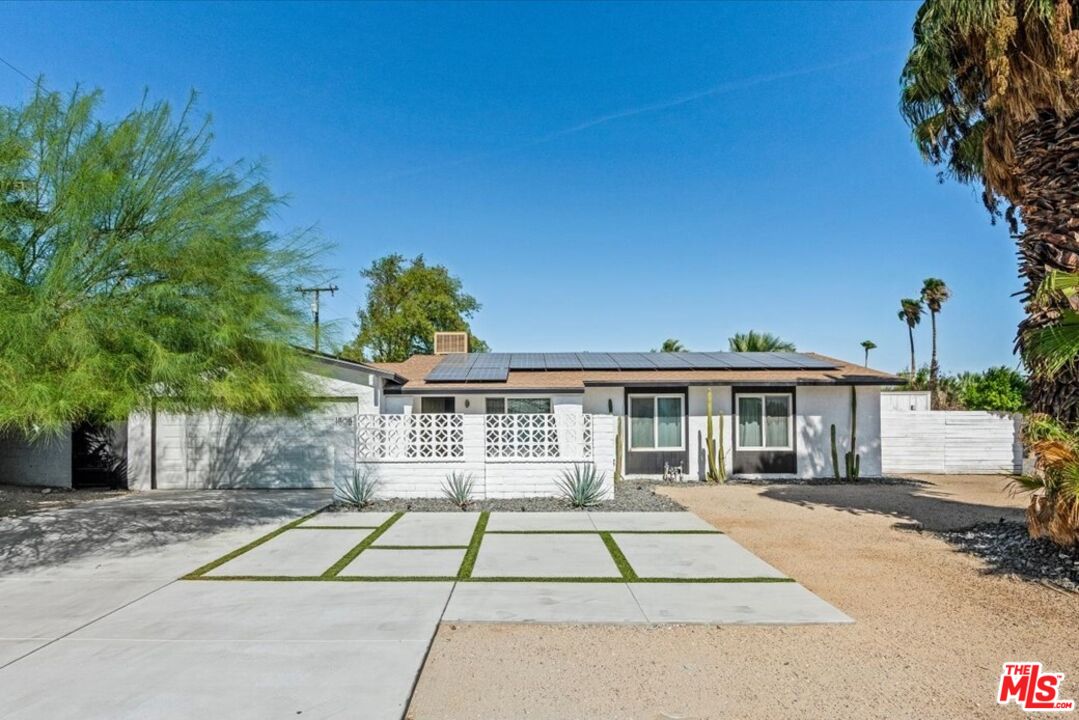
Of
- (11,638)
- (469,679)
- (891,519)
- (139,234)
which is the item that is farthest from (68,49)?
(891,519)

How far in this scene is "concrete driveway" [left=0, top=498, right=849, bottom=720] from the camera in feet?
13.1

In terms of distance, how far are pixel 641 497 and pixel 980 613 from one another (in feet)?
23.7

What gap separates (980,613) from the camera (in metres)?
5.53

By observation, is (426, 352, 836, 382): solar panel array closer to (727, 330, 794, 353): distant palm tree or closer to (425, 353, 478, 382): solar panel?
(425, 353, 478, 382): solar panel

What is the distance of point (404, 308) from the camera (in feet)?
112

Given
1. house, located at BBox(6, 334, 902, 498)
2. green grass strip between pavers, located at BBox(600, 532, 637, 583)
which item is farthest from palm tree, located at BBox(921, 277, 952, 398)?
green grass strip between pavers, located at BBox(600, 532, 637, 583)

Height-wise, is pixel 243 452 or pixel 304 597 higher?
pixel 243 452

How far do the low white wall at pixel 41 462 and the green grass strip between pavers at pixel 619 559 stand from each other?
519 inches

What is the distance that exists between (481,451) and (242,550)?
16.9ft

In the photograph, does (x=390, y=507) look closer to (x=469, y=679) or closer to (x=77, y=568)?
(x=77, y=568)

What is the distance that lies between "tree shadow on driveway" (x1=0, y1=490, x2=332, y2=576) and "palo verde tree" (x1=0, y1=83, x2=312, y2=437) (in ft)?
7.53

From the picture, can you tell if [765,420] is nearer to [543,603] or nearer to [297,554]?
[543,603]

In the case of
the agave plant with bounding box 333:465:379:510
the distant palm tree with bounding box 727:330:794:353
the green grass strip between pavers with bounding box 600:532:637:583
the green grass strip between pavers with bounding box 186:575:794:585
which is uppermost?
the distant palm tree with bounding box 727:330:794:353

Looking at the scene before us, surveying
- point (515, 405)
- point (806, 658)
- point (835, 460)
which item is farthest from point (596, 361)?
point (806, 658)
